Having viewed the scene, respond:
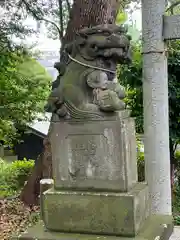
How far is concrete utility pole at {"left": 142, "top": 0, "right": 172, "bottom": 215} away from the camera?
4.29m

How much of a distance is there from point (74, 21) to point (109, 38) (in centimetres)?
362

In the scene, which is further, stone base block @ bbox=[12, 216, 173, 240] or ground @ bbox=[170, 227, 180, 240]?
ground @ bbox=[170, 227, 180, 240]

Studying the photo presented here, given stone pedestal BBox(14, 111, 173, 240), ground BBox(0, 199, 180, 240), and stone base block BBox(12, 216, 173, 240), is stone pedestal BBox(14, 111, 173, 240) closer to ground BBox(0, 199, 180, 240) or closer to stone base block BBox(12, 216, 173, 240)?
Answer: stone base block BBox(12, 216, 173, 240)

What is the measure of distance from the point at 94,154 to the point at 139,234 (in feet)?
2.25

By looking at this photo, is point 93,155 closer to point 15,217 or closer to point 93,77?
point 93,77

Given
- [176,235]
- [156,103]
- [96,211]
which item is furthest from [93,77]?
[176,235]

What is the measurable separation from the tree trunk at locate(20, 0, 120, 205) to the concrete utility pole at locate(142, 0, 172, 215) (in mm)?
1359

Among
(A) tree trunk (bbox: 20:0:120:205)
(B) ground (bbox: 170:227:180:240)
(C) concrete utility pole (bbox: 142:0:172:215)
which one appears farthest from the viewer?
(A) tree trunk (bbox: 20:0:120:205)

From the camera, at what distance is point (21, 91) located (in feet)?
30.4

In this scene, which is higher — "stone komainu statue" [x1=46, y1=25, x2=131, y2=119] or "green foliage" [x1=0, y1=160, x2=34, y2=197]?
"stone komainu statue" [x1=46, y1=25, x2=131, y2=119]

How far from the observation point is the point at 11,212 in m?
6.48

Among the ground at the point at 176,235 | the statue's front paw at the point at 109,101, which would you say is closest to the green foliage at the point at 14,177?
the ground at the point at 176,235

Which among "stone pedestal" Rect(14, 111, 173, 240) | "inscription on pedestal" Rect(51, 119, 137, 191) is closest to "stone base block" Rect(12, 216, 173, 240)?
"stone pedestal" Rect(14, 111, 173, 240)

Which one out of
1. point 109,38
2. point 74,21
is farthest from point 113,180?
point 74,21
